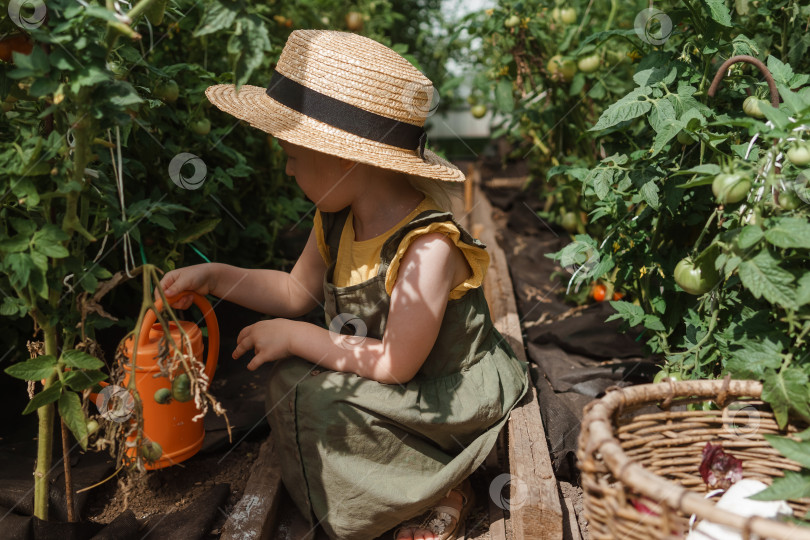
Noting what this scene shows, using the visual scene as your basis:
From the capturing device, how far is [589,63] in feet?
8.14

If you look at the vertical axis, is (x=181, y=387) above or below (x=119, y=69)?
below

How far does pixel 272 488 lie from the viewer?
1.54 metres

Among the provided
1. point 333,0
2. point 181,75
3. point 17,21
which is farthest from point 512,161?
point 17,21

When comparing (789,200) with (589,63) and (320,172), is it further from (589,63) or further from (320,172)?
(589,63)

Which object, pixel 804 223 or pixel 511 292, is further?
pixel 511 292

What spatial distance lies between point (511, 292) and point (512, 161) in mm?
2885

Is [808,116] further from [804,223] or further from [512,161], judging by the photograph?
[512,161]

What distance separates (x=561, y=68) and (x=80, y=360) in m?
2.10

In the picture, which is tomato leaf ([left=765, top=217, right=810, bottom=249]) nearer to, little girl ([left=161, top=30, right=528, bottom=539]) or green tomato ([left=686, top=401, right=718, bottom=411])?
green tomato ([left=686, top=401, right=718, bottom=411])

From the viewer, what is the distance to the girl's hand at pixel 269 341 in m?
1.49

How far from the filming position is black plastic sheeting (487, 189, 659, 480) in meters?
1.74

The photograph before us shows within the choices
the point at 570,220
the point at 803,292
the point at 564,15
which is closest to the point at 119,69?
the point at 803,292

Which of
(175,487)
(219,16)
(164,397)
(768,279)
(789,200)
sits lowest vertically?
(175,487)

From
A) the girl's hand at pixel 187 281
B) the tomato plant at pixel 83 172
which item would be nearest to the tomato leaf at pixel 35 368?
the tomato plant at pixel 83 172
